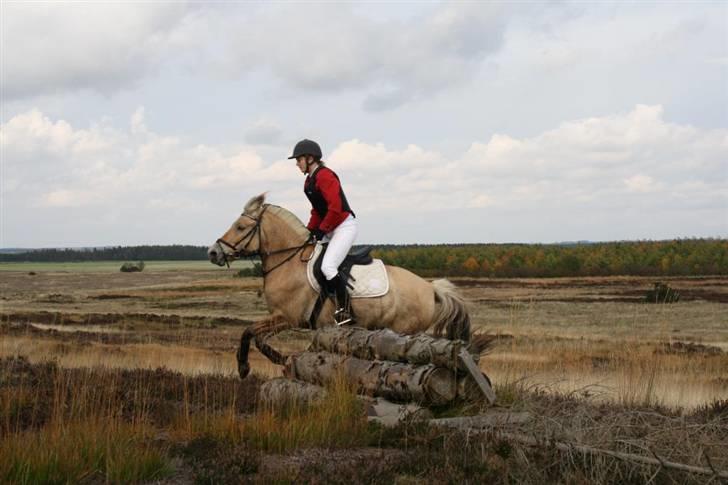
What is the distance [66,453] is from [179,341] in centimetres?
1698

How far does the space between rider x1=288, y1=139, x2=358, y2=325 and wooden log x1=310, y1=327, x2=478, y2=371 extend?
1.10 m

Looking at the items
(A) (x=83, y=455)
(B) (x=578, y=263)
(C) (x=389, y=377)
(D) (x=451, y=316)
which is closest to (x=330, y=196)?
(D) (x=451, y=316)

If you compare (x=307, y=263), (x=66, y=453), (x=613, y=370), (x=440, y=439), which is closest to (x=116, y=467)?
(x=66, y=453)

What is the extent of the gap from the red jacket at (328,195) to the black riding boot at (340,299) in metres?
0.72

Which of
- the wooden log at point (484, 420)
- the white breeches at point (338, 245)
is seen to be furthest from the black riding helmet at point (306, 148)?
the wooden log at point (484, 420)

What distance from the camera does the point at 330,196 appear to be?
1038cm

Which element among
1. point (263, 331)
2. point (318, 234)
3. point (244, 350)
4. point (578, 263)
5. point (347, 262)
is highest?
point (318, 234)

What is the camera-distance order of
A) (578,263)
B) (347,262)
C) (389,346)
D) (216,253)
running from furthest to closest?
1. (578,263)
2. (216,253)
3. (347,262)
4. (389,346)

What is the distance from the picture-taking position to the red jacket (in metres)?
10.4

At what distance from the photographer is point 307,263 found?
10797 millimetres

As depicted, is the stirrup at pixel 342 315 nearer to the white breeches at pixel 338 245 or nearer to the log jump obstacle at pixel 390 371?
the white breeches at pixel 338 245

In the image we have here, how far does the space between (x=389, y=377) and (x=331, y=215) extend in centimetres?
310

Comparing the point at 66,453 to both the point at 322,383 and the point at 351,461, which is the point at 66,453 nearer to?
the point at 351,461

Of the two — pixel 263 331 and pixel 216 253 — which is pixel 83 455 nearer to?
pixel 263 331
